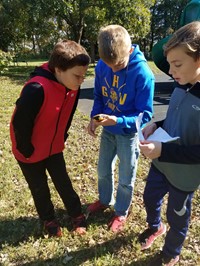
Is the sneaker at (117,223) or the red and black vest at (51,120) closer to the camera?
the red and black vest at (51,120)

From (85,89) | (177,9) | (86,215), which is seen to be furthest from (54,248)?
(177,9)

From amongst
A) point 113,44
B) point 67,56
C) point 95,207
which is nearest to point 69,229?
point 95,207

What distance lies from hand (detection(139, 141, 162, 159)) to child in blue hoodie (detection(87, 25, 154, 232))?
517 millimetres

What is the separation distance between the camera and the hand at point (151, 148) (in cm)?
175

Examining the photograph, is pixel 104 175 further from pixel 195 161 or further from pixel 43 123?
pixel 195 161

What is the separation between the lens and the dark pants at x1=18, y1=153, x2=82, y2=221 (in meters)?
2.48

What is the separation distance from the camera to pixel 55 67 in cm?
209

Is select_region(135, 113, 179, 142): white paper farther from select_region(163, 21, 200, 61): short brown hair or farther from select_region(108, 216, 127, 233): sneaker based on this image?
select_region(108, 216, 127, 233): sneaker

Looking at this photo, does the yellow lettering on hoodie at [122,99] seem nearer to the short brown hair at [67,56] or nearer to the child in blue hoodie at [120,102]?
the child in blue hoodie at [120,102]

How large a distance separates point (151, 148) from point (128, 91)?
710mm

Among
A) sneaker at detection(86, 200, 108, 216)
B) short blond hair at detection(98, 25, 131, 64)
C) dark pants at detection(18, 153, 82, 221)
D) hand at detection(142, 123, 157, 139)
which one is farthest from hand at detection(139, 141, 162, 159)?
sneaker at detection(86, 200, 108, 216)

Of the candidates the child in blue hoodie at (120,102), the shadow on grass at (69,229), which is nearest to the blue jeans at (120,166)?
the child in blue hoodie at (120,102)

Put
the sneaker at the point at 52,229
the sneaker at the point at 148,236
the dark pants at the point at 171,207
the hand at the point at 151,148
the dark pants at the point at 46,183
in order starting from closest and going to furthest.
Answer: the hand at the point at 151,148 → the dark pants at the point at 171,207 → the dark pants at the point at 46,183 → the sneaker at the point at 148,236 → the sneaker at the point at 52,229

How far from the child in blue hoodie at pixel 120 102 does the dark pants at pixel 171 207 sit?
335 mm
